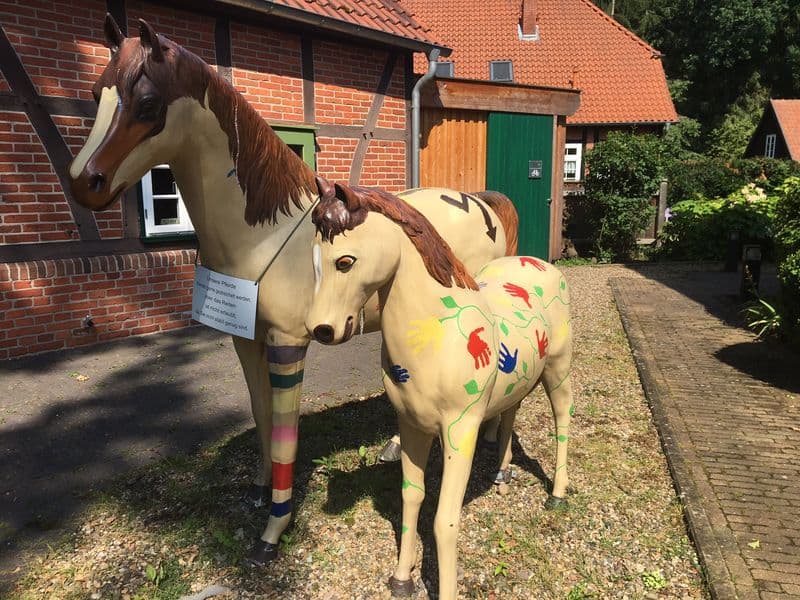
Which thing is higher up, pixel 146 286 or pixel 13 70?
pixel 13 70

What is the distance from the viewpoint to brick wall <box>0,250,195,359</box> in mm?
5250

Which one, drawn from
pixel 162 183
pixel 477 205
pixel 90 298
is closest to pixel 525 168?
pixel 162 183

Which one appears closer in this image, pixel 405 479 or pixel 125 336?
pixel 405 479

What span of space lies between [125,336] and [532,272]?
4.79m

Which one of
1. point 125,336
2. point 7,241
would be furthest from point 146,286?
point 7,241

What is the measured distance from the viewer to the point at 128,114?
2.04m

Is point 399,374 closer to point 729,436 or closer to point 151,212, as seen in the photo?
point 729,436

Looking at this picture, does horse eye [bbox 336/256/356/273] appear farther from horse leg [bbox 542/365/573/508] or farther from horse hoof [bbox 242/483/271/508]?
horse hoof [bbox 242/483/271/508]

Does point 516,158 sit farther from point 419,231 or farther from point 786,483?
point 419,231

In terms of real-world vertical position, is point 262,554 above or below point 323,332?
below

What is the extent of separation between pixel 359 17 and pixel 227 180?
5.71m

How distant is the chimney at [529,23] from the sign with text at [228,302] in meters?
18.1

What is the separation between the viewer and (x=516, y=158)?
10.2m

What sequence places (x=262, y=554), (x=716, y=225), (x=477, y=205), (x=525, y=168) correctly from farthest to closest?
(x=716, y=225) < (x=525, y=168) < (x=477, y=205) < (x=262, y=554)
